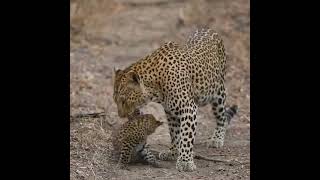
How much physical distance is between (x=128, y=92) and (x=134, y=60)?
5993 millimetres

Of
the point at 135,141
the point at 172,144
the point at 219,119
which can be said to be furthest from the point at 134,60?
the point at 135,141

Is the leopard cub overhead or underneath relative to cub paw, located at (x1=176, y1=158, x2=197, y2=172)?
overhead

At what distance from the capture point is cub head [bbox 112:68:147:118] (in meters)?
9.02

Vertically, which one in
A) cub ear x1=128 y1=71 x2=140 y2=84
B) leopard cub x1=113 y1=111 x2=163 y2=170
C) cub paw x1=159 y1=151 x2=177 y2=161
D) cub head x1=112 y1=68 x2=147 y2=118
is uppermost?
cub ear x1=128 y1=71 x2=140 y2=84

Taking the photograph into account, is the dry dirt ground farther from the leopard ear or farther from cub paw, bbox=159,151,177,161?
the leopard ear

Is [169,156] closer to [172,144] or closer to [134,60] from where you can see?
[172,144]

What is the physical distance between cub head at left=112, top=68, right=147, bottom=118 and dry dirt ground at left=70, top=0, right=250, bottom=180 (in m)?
0.77

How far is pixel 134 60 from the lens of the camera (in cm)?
1499

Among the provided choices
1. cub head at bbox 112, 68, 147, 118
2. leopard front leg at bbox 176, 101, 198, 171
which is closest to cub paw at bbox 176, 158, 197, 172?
leopard front leg at bbox 176, 101, 198, 171

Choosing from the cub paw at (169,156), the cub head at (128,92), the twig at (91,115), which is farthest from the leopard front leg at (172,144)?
the twig at (91,115)
